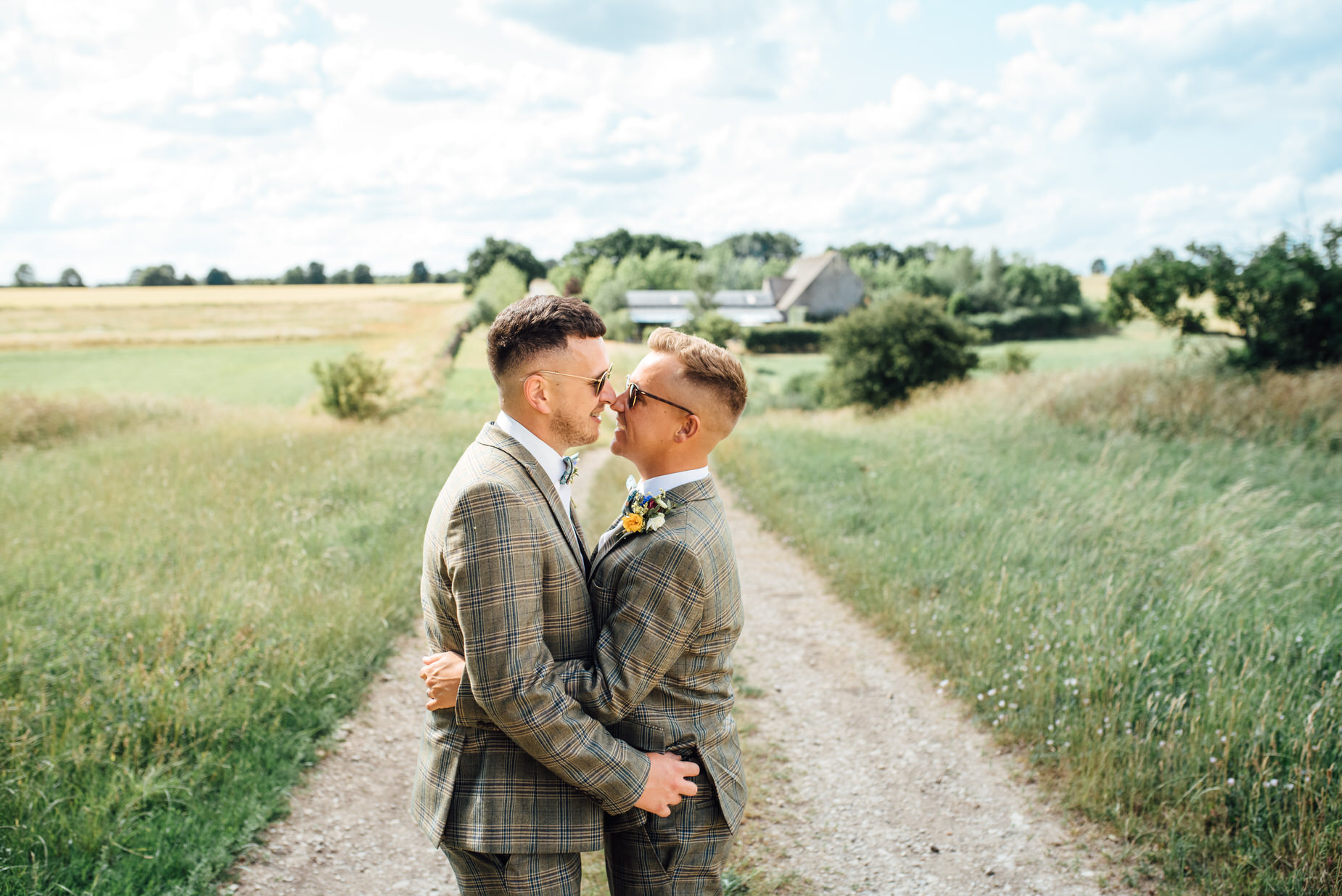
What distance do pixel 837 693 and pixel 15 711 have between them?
4.79 metres

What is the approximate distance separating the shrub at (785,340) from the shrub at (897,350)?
72.1 ft

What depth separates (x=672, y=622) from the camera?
1.87 m

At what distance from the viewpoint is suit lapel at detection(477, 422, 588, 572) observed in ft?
6.33

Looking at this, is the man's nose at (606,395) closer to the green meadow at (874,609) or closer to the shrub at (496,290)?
the green meadow at (874,609)

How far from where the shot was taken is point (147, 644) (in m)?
5.01

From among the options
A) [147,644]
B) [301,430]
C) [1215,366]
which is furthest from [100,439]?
[1215,366]

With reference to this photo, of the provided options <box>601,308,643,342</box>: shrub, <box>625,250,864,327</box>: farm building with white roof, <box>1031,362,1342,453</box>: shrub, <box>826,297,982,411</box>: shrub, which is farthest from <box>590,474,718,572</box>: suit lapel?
<box>625,250,864,327</box>: farm building with white roof

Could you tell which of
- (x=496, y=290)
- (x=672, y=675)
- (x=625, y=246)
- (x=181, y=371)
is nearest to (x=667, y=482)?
(x=672, y=675)

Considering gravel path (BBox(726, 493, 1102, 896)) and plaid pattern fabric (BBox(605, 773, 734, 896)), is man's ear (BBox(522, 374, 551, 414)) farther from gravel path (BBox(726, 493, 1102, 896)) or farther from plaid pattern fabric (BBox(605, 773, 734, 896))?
gravel path (BBox(726, 493, 1102, 896))

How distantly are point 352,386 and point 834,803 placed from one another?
15.0 meters

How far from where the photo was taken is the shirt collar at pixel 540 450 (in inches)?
78.5

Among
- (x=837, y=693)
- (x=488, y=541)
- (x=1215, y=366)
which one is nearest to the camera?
(x=488, y=541)

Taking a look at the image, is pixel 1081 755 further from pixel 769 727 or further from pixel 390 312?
pixel 390 312

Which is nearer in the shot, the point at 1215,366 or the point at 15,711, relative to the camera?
the point at 15,711
